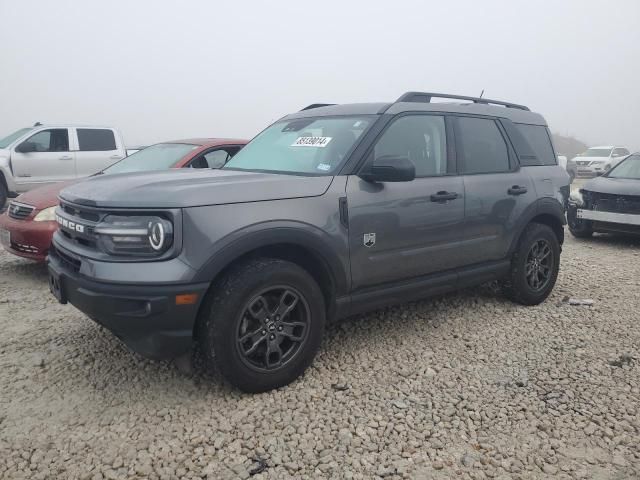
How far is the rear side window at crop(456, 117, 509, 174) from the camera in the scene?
156 inches

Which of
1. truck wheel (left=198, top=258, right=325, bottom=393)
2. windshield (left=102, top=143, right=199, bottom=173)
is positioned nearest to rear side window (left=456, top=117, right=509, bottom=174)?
truck wheel (left=198, top=258, right=325, bottom=393)

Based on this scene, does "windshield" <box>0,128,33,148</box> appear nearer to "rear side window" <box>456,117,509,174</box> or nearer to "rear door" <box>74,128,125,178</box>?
"rear door" <box>74,128,125,178</box>

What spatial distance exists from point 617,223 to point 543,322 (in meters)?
4.26

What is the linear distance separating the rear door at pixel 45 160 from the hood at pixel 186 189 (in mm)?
7886

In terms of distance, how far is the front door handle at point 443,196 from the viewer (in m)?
3.58

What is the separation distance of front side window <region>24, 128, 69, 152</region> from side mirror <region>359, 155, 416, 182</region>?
9.05 m

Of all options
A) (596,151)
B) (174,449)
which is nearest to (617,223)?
(174,449)

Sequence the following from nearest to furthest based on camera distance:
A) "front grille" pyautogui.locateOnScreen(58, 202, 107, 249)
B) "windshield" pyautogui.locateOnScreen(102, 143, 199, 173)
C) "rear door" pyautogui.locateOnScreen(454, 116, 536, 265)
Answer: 1. "front grille" pyautogui.locateOnScreen(58, 202, 107, 249)
2. "rear door" pyautogui.locateOnScreen(454, 116, 536, 265)
3. "windshield" pyautogui.locateOnScreen(102, 143, 199, 173)

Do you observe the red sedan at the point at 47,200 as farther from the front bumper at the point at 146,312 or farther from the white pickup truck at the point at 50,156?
the white pickup truck at the point at 50,156

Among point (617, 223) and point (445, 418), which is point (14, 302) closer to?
point (445, 418)

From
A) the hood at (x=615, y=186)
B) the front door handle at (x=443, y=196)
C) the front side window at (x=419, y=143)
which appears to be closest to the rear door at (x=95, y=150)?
the front side window at (x=419, y=143)

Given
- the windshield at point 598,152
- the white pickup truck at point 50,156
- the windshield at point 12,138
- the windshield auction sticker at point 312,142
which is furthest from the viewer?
the windshield at point 598,152

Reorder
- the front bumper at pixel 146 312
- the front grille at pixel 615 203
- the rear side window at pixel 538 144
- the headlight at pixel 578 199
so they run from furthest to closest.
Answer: the headlight at pixel 578 199 < the front grille at pixel 615 203 < the rear side window at pixel 538 144 < the front bumper at pixel 146 312

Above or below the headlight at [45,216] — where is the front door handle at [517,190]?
above
